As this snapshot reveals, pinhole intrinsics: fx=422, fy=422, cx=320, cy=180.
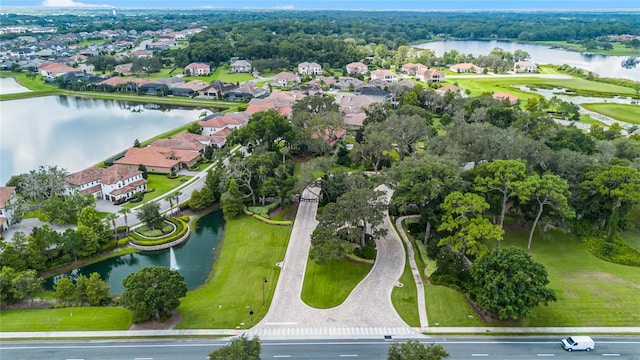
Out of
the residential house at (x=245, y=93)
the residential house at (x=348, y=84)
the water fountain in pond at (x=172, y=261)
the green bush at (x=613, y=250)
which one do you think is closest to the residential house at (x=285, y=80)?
the residential house at (x=245, y=93)

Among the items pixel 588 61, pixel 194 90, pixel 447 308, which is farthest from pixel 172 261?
pixel 588 61

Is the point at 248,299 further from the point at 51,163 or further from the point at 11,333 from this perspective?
the point at 51,163

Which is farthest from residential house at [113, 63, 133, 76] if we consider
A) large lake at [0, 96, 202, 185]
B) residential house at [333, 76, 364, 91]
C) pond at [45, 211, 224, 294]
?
pond at [45, 211, 224, 294]

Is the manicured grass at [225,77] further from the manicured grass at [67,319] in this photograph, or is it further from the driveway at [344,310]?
the manicured grass at [67,319]

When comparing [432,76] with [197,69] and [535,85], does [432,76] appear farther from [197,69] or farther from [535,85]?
[197,69]

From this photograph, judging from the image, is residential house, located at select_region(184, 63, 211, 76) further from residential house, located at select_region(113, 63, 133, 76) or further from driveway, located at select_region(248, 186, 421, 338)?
driveway, located at select_region(248, 186, 421, 338)

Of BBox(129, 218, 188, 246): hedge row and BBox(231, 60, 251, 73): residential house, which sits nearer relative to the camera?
BBox(129, 218, 188, 246): hedge row
